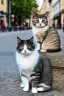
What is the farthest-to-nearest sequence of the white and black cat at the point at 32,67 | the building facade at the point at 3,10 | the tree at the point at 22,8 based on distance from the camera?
the tree at the point at 22,8 → the building facade at the point at 3,10 → the white and black cat at the point at 32,67

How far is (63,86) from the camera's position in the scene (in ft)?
20.9

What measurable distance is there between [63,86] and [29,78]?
0.71 meters

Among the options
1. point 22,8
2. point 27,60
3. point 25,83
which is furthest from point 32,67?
point 22,8

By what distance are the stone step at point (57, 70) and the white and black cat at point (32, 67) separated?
0.43 feet

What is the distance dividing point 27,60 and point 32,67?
0.17 m

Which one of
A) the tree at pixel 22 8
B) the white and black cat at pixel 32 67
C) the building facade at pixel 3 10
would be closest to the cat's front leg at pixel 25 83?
the white and black cat at pixel 32 67

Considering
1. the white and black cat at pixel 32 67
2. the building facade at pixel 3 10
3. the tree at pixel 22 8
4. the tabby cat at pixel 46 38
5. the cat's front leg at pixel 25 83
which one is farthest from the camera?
the tree at pixel 22 8

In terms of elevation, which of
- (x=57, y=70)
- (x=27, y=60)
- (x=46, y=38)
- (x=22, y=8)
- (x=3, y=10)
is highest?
(x=22, y=8)

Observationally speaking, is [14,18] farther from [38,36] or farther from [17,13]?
[38,36]

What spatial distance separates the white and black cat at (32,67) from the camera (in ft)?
19.0

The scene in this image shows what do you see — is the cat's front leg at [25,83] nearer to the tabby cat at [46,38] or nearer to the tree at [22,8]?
the tabby cat at [46,38]

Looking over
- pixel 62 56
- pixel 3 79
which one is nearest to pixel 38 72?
pixel 62 56

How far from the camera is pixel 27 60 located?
5.83m

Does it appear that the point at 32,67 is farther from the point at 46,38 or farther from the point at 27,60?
the point at 46,38
